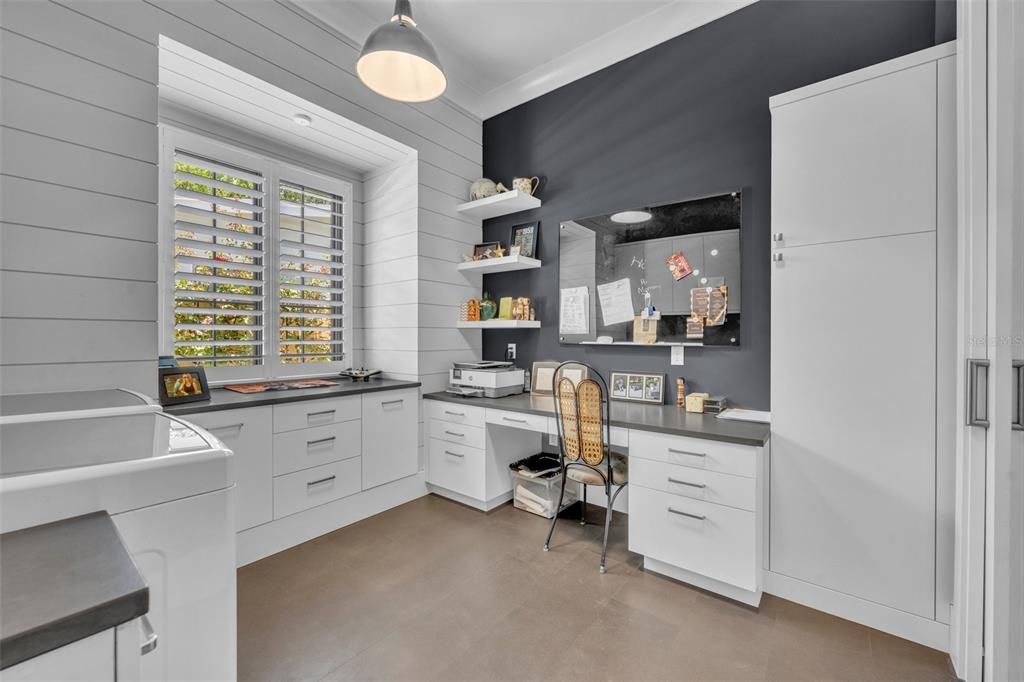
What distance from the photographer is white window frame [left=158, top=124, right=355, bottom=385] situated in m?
2.53

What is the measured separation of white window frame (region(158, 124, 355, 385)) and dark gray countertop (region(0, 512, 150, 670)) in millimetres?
2374

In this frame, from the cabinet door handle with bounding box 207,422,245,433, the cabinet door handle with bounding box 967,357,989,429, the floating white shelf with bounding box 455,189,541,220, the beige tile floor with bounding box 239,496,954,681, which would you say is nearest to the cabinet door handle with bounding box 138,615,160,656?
the beige tile floor with bounding box 239,496,954,681

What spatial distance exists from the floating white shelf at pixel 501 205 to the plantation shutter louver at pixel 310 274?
100cm

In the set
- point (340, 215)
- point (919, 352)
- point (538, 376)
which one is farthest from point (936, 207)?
point (340, 215)

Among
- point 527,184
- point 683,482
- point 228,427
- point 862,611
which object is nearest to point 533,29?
point 527,184

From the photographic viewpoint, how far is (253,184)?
2.93 m

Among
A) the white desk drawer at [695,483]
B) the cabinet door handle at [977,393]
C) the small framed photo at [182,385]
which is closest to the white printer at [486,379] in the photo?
the white desk drawer at [695,483]

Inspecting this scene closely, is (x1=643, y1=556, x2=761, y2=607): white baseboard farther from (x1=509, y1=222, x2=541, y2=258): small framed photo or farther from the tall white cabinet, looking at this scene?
(x1=509, y1=222, x2=541, y2=258): small framed photo

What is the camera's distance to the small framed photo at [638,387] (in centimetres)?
269

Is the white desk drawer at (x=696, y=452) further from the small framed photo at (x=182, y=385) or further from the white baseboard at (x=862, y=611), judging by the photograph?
the small framed photo at (x=182, y=385)

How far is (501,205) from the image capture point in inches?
129

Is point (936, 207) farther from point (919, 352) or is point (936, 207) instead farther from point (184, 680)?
point (184, 680)

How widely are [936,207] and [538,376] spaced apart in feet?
7.31

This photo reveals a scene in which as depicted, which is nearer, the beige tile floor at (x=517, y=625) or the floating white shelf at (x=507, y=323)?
the beige tile floor at (x=517, y=625)
